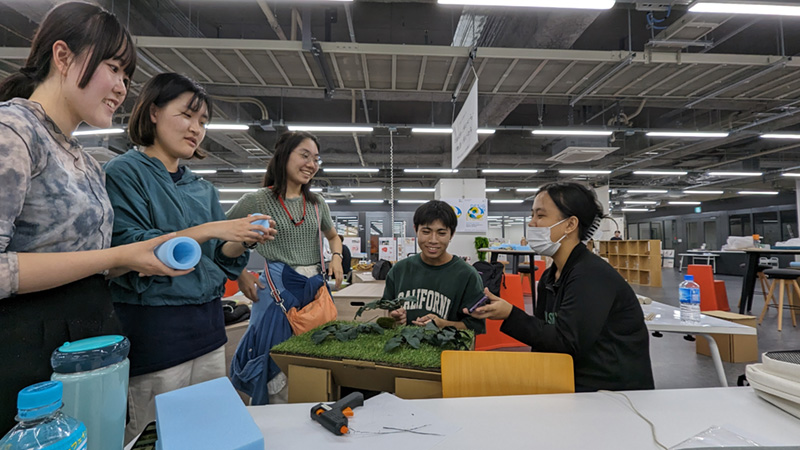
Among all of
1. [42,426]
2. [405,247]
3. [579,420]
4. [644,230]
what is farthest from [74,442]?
[644,230]

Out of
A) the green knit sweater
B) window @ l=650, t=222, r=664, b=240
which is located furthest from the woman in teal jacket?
window @ l=650, t=222, r=664, b=240

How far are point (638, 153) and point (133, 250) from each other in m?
11.6

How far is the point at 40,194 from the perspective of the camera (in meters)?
0.69

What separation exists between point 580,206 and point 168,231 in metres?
1.63

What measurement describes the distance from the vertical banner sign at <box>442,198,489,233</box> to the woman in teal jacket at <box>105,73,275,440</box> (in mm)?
8387

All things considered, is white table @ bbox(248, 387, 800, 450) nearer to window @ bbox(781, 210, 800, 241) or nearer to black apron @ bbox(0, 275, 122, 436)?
black apron @ bbox(0, 275, 122, 436)

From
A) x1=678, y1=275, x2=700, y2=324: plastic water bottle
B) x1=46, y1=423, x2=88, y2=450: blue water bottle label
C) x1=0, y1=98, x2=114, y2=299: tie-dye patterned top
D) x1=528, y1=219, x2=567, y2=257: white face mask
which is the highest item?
x1=0, y1=98, x2=114, y2=299: tie-dye patterned top

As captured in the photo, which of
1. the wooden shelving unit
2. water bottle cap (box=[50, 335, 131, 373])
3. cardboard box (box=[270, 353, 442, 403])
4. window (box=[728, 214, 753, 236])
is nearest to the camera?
water bottle cap (box=[50, 335, 131, 373])

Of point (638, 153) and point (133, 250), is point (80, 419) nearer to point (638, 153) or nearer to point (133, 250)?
point (133, 250)

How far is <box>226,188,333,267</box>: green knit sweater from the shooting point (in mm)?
1642

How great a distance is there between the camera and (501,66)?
5000 mm

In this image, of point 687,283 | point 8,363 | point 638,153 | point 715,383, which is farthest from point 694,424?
point 638,153

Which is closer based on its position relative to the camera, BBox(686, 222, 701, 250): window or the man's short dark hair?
the man's short dark hair

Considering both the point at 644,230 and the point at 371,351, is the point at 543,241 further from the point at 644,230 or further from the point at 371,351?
the point at 644,230
